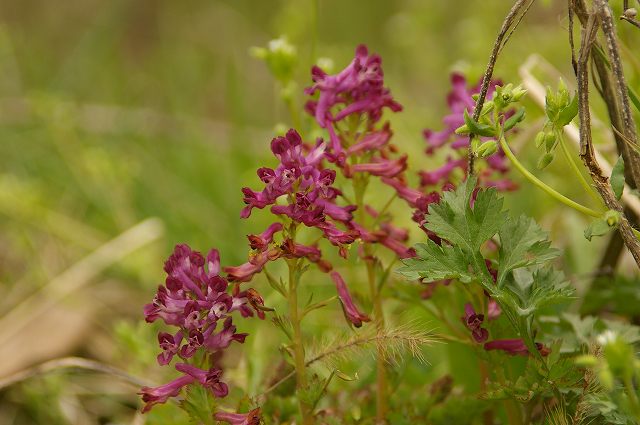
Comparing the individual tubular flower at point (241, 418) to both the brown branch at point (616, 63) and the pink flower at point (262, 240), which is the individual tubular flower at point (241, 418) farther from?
the brown branch at point (616, 63)

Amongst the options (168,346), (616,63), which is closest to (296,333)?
(168,346)

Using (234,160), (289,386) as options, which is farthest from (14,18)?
(289,386)

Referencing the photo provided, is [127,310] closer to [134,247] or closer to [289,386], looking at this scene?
[134,247]

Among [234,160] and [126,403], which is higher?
[234,160]

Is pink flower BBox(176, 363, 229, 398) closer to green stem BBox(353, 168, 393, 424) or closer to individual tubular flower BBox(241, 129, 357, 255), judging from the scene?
individual tubular flower BBox(241, 129, 357, 255)

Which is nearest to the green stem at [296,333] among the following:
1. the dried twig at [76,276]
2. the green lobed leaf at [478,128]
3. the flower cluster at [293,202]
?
the flower cluster at [293,202]
